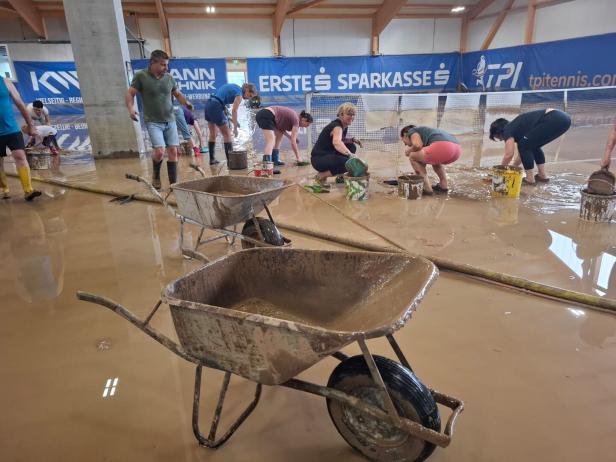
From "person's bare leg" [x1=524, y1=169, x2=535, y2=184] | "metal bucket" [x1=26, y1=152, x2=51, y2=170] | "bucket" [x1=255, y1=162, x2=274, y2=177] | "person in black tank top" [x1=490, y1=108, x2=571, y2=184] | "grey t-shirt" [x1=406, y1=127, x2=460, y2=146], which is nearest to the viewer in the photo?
"grey t-shirt" [x1=406, y1=127, x2=460, y2=146]

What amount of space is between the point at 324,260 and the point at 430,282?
48 centimetres

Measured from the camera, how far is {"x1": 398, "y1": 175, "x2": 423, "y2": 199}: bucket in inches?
173

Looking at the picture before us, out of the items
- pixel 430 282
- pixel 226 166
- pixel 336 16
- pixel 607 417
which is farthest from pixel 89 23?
pixel 336 16

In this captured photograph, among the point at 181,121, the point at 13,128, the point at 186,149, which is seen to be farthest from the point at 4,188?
the point at 186,149

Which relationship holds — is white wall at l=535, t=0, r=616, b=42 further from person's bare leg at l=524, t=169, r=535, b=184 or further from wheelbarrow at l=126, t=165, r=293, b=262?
wheelbarrow at l=126, t=165, r=293, b=262

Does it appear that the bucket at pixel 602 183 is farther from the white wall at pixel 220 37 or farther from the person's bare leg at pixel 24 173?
the white wall at pixel 220 37

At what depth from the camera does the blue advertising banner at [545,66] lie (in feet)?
29.5

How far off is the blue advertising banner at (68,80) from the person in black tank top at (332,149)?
681 centimetres

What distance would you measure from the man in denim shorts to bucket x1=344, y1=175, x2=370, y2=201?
2.10 m

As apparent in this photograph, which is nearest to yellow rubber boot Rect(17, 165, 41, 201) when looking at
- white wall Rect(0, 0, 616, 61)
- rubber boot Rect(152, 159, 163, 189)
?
rubber boot Rect(152, 159, 163, 189)

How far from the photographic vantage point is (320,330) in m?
1.12

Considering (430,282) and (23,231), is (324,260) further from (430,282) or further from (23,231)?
(23,231)

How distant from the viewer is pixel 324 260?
1667 mm

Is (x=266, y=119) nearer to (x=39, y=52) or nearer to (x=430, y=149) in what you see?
(x=430, y=149)
